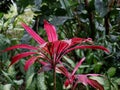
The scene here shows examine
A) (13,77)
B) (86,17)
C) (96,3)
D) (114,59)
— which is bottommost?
(114,59)

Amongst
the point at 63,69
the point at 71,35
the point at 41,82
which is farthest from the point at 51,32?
the point at 71,35

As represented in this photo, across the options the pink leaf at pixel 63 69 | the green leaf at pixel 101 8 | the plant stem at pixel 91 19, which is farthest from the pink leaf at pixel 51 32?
the plant stem at pixel 91 19

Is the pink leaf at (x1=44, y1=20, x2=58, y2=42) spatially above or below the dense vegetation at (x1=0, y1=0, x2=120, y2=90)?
above

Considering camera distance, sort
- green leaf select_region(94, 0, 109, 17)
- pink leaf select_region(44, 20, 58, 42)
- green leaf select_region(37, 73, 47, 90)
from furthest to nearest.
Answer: green leaf select_region(94, 0, 109, 17)
green leaf select_region(37, 73, 47, 90)
pink leaf select_region(44, 20, 58, 42)

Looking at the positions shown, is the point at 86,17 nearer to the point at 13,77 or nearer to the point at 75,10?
the point at 75,10

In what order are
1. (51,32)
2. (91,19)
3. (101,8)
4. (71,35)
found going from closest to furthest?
1. (51,32)
2. (101,8)
3. (91,19)
4. (71,35)

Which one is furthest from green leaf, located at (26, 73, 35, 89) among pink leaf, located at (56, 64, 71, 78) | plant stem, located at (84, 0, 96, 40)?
plant stem, located at (84, 0, 96, 40)

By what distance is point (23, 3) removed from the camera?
145 cm

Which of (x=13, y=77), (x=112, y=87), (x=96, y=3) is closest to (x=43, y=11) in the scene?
(x=96, y=3)

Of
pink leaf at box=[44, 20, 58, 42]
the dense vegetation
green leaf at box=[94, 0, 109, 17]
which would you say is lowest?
the dense vegetation

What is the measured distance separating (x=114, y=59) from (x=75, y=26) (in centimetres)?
41

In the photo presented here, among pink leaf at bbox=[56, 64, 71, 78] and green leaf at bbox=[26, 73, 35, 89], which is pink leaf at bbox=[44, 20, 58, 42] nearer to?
pink leaf at bbox=[56, 64, 71, 78]

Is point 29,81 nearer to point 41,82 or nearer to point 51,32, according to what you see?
point 41,82

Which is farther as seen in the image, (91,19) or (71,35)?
(71,35)
